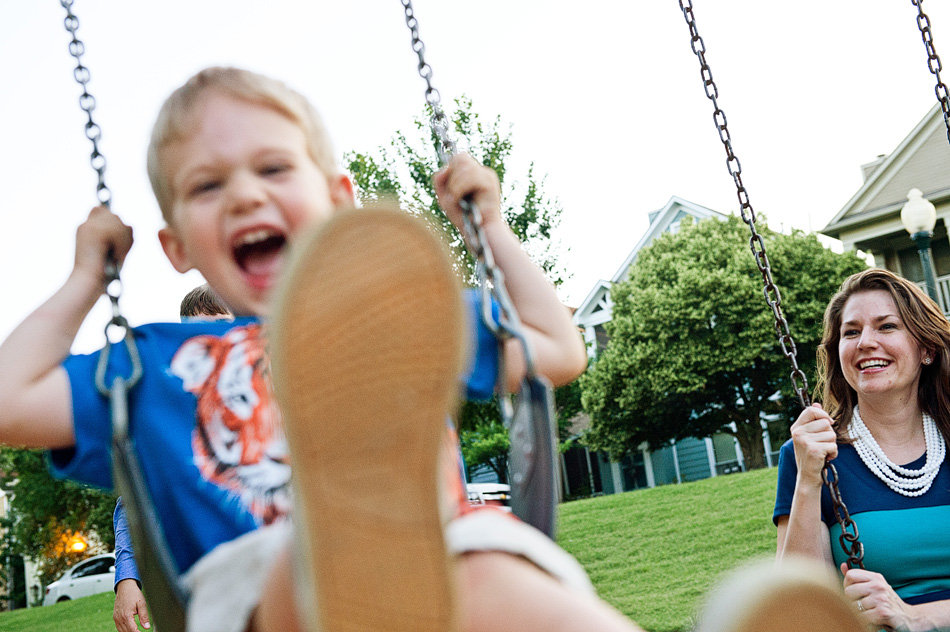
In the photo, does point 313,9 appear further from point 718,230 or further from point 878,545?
point 718,230

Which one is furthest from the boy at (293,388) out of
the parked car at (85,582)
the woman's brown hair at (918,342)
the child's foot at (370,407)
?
the parked car at (85,582)

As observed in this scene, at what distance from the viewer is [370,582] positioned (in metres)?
1.12

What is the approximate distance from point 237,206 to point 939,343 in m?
2.64

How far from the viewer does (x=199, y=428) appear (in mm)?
1657

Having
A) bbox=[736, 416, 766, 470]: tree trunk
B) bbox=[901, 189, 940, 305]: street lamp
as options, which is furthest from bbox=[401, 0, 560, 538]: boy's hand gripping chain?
bbox=[736, 416, 766, 470]: tree trunk

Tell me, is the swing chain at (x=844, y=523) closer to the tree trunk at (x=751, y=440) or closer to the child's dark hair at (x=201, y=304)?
the child's dark hair at (x=201, y=304)

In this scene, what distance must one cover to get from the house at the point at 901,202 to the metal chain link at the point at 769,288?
21.4 metres

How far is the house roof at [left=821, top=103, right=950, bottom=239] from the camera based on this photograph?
22.4m

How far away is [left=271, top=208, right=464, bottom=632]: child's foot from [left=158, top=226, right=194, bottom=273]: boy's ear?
76cm

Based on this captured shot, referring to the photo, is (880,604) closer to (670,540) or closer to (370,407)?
(370,407)

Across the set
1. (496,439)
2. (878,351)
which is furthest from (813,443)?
(496,439)

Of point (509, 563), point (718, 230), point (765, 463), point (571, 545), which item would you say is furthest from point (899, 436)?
point (765, 463)

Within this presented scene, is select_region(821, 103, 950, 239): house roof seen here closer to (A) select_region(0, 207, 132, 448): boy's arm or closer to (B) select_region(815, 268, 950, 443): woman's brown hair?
(B) select_region(815, 268, 950, 443): woman's brown hair

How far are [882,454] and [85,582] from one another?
24.4 m
